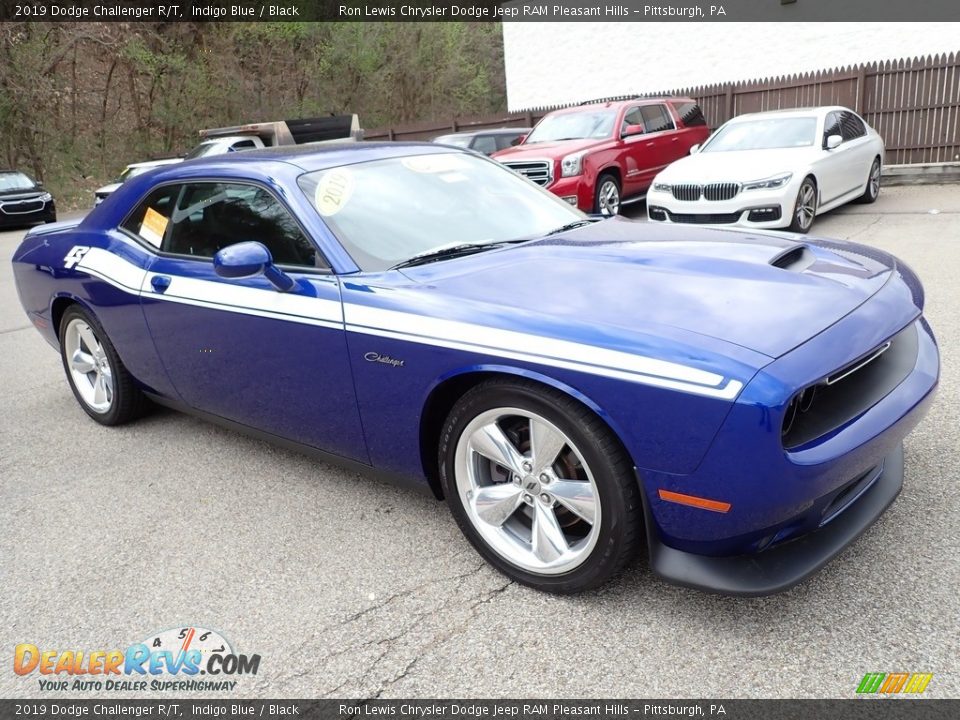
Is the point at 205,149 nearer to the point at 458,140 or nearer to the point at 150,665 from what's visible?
the point at 458,140

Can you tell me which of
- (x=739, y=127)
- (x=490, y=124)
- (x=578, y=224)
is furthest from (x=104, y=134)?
(x=578, y=224)

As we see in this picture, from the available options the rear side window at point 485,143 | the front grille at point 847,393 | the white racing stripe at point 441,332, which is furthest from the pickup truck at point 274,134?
the front grille at point 847,393

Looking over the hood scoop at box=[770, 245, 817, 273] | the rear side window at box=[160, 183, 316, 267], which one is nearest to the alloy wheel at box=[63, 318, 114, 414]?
the rear side window at box=[160, 183, 316, 267]

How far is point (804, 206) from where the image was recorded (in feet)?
29.8

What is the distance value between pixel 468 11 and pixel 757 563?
41854 mm

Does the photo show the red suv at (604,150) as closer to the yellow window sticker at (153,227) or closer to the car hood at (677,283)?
the yellow window sticker at (153,227)

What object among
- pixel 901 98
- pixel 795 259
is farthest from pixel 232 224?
pixel 901 98

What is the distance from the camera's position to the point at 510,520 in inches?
112

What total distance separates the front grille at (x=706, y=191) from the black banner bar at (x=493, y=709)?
7.55 meters

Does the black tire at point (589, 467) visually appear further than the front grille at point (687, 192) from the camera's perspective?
No

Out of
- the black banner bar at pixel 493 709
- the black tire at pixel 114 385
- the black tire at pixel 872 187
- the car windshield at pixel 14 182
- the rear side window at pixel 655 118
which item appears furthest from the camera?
the car windshield at pixel 14 182

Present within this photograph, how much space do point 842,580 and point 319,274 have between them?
2175mm

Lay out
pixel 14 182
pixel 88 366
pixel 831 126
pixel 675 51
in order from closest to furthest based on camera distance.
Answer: pixel 88 366, pixel 831 126, pixel 14 182, pixel 675 51

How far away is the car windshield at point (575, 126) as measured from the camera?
11.7m
